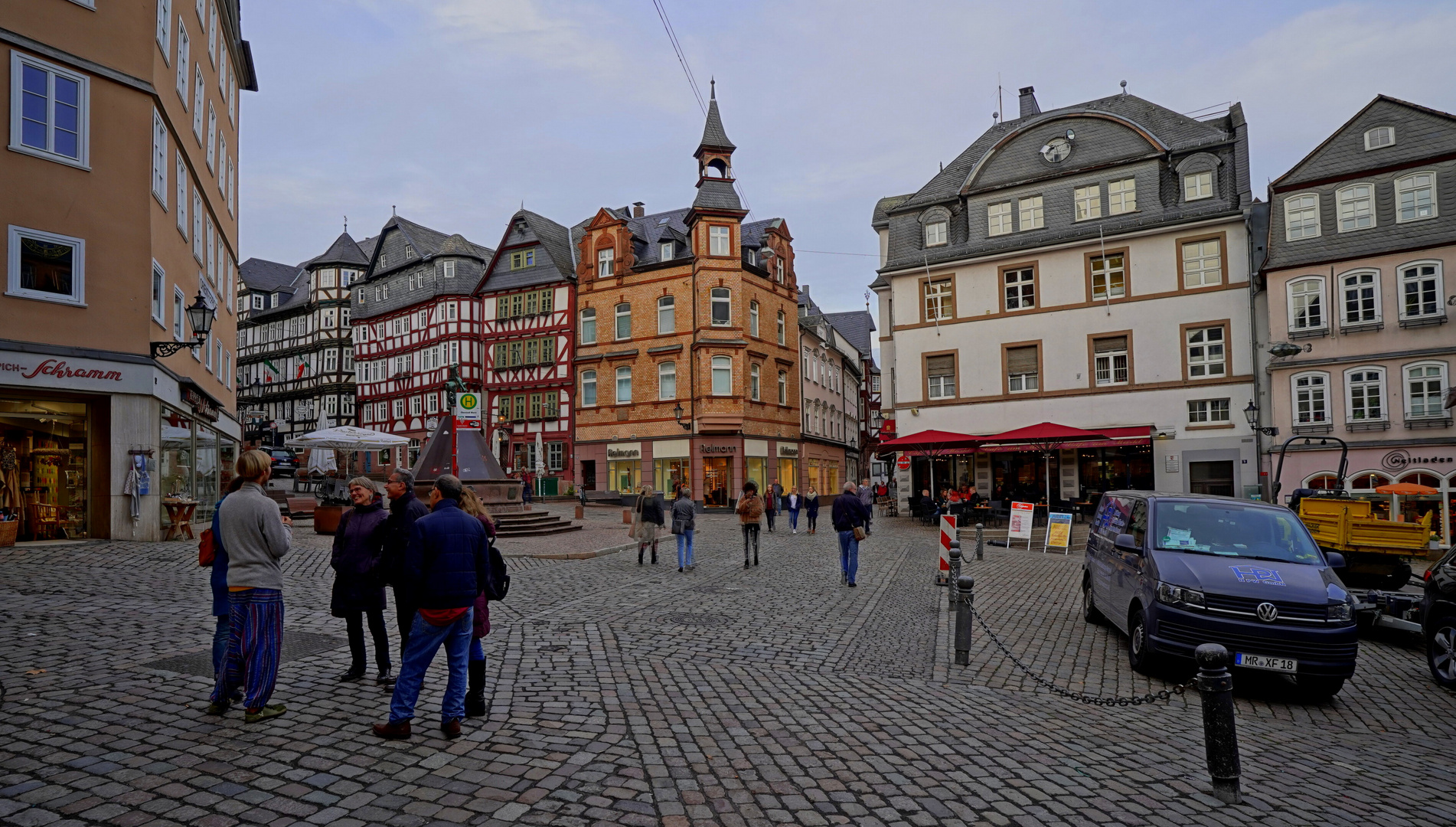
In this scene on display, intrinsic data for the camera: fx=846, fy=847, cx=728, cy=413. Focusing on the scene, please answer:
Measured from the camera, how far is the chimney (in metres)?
38.3

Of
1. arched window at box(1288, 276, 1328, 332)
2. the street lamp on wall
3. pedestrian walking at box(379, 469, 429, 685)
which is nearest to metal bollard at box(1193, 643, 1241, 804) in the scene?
pedestrian walking at box(379, 469, 429, 685)

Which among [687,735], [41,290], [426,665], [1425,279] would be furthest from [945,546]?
[1425,279]

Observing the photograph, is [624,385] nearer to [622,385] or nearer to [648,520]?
[622,385]

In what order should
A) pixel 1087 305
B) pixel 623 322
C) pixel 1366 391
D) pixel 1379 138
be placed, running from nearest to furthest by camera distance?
pixel 1366 391 → pixel 1379 138 → pixel 1087 305 → pixel 623 322

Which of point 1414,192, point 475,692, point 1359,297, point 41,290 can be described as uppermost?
point 1414,192

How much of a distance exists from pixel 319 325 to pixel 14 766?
60.5m

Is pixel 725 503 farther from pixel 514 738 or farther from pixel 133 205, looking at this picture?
pixel 514 738

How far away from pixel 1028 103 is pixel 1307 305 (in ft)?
52.8

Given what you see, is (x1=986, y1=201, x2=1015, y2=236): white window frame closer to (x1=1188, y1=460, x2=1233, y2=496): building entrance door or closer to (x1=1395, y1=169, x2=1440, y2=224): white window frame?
(x1=1188, y1=460, x2=1233, y2=496): building entrance door

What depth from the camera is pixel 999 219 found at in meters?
33.3

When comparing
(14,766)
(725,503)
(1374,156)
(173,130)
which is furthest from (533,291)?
(14,766)

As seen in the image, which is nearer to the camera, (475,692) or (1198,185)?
(475,692)

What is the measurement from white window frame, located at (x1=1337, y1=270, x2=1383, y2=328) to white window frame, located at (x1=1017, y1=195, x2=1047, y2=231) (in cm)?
976

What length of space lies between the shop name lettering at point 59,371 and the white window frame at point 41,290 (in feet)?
3.83
